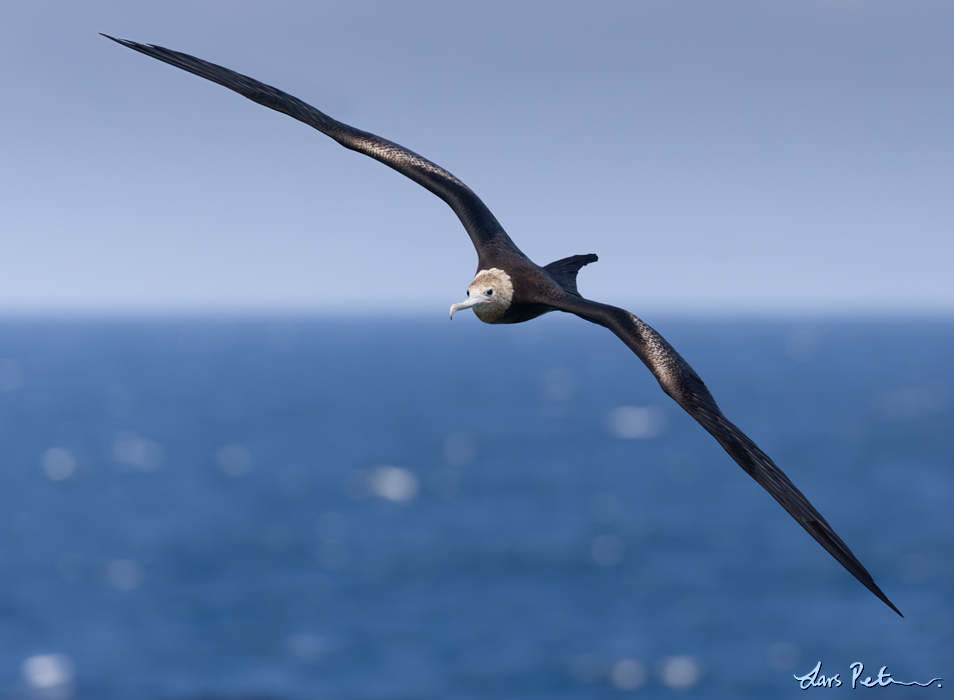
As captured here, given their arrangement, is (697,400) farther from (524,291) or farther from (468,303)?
(468,303)

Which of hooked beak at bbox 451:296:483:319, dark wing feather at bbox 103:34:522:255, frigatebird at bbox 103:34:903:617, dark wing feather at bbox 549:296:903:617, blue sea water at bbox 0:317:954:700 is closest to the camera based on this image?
dark wing feather at bbox 549:296:903:617

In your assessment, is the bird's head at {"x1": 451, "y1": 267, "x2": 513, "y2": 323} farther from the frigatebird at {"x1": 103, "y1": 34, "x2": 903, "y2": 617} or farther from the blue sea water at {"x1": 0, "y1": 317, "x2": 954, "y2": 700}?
the blue sea water at {"x1": 0, "y1": 317, "x2": 954, "y2": 700}

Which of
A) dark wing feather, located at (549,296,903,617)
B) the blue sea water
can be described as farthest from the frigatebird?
the blue sea water

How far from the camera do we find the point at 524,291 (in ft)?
35.2

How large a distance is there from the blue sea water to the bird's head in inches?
1974

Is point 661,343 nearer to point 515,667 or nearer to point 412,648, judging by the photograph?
point 515,667

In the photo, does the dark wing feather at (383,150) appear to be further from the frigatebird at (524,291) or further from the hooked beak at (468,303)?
the hooked beak at (468,303)

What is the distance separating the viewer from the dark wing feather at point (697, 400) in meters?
7.66

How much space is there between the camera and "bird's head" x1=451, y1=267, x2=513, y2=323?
35.4 feet

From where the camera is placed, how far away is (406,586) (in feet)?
253

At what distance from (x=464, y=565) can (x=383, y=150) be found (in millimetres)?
71479

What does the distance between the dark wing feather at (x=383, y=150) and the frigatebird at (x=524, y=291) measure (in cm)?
1

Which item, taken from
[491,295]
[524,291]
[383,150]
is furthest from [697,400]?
[383,150]

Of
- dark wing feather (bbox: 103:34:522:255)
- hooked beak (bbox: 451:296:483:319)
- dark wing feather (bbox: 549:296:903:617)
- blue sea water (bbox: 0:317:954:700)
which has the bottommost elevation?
dark wing feather (bbox: 549:296:903:617)
